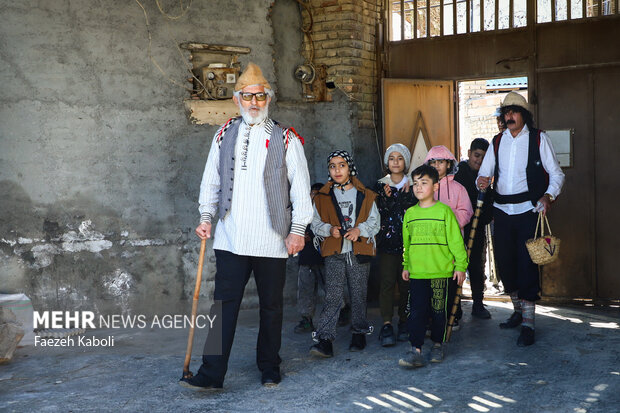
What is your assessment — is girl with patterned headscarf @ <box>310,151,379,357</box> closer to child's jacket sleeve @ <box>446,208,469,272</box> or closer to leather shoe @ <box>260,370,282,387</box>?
child's jacket sleeve @ <box>446,208,469,272</box>

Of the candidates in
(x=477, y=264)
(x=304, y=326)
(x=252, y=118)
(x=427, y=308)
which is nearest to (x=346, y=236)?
(x=427, y=308)

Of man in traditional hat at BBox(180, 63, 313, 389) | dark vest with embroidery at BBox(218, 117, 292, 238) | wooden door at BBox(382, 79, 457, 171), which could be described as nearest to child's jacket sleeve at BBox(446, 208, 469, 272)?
man in traditional hat at BBox(180, 63, 313, 389)

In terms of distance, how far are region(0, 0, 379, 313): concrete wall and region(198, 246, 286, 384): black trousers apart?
2.28m

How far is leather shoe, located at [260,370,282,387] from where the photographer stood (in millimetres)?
4789

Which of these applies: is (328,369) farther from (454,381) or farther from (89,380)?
(89,380)

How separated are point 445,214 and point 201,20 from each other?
3.35 m

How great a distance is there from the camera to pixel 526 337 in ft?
18.8

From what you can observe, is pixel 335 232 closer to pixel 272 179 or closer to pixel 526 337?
pixel 272 179

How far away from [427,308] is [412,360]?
1.38 ft

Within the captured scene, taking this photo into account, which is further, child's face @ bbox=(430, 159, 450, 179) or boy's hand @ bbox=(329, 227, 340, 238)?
child's face @ bbox=(430, 159, 450, 179)

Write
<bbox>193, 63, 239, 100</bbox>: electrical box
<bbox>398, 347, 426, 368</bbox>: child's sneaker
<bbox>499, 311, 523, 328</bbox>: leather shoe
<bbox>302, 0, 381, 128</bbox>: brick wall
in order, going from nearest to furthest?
1. <bbox>398, 347, 426, 368</bbox>: child's sneaker
2. <bbox>499, 311, 523, 328</bbox>: leather shoe
3. <bbox>193, 63, 239, 100</bbox>: electrical box
4. <bbox>302, 0, 381, 128</bbox>: brick wall

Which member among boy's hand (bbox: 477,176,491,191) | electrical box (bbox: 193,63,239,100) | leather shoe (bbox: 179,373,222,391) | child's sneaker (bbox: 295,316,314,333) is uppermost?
electrical box (bbox: 193,63,239,100)

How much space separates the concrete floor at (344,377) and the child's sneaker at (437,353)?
0.05m
